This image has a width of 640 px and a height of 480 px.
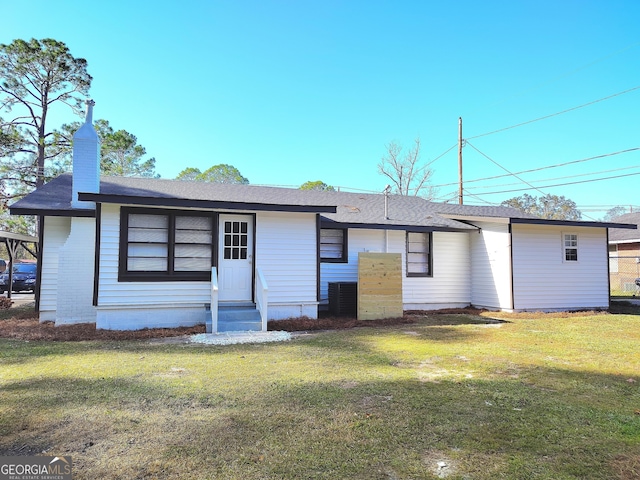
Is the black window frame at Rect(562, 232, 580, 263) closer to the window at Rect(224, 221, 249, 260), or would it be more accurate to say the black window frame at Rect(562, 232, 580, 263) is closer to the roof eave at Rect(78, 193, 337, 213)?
the roof eave at Rect(78, 193, 337, 213)

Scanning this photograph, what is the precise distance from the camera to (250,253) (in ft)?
30.0

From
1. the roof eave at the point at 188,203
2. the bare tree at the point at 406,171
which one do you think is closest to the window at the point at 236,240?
the roof eave at the point at 188,203

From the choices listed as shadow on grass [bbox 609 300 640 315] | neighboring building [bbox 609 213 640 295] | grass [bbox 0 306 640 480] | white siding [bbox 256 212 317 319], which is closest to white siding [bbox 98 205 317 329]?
white siding [bbox 256 212 317 319]

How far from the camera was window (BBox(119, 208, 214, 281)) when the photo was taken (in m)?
8.23

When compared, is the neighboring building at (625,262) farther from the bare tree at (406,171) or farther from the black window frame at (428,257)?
the black window frame at (428,257)

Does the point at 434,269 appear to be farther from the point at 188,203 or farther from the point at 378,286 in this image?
the point at 188,203

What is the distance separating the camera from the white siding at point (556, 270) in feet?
37.6

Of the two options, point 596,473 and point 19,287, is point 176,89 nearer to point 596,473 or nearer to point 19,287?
point 19,287

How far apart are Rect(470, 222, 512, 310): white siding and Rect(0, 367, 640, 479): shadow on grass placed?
737 centimetres

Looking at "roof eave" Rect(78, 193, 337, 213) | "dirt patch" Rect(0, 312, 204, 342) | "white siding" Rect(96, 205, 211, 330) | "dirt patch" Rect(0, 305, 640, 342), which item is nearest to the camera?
"dirt patch" Rect(0, 312, 204, 342)

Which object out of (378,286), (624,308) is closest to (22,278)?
(378,286)

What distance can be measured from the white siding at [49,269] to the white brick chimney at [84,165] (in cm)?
97

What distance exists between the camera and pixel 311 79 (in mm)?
23094

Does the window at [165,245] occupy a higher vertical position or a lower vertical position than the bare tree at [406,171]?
lower
